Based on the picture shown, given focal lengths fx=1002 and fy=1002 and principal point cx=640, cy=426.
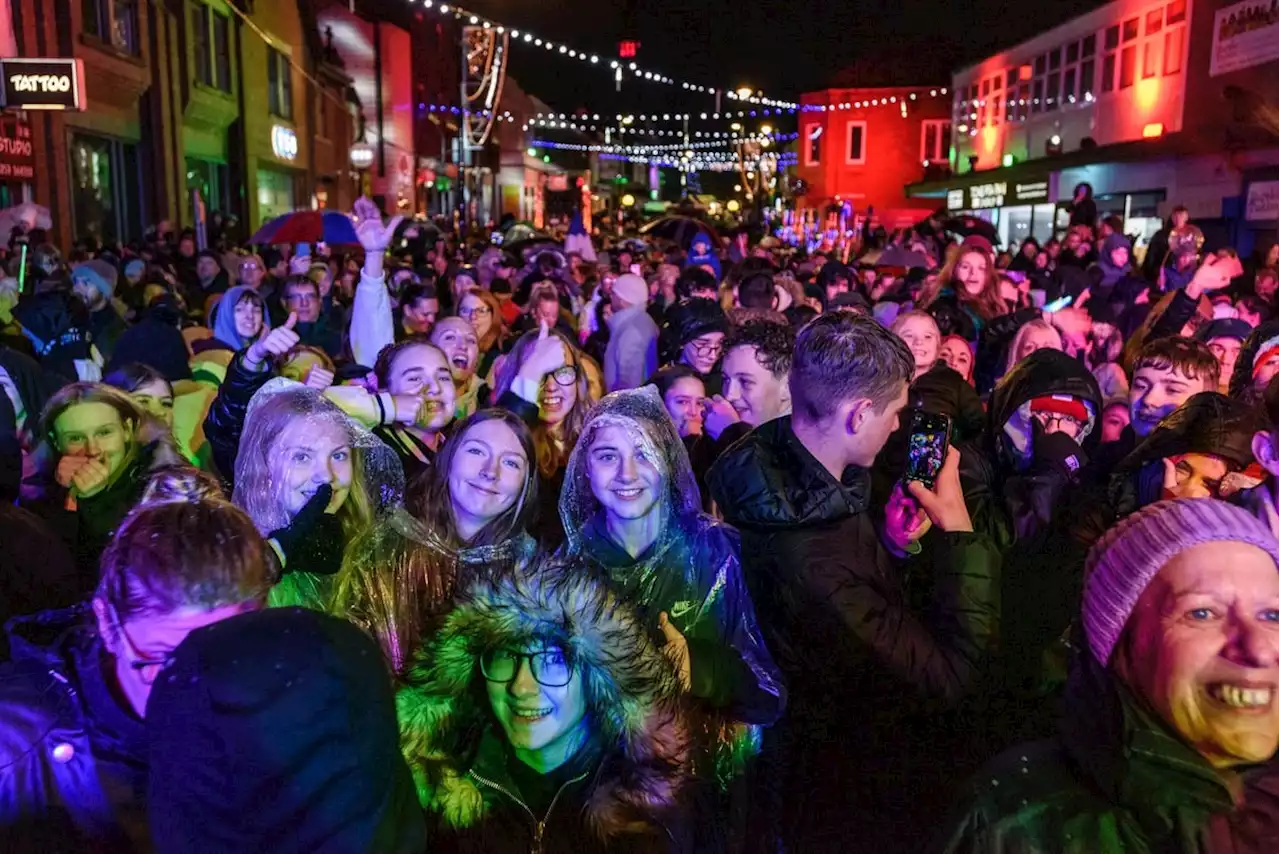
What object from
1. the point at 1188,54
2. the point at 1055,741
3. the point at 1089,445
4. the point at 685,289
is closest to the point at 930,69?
the point at 1188,54

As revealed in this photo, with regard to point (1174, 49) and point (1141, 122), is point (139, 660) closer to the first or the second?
point (1174, 49)

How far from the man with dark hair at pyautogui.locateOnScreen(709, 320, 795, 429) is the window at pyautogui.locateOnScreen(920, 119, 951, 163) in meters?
39.8

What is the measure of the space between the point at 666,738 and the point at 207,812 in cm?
120

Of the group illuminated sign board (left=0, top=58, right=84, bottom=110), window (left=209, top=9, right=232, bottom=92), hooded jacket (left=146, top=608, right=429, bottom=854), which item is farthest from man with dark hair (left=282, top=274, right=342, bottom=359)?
window (left=209, top=9, right=232, bottom=92)

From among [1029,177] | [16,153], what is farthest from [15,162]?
[1029,177]

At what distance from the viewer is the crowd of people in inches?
56.9

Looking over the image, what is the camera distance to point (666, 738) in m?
2.28

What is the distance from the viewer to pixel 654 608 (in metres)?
2.78

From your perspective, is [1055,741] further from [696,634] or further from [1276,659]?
[696,634]

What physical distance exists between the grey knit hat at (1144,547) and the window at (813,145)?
44.3 m

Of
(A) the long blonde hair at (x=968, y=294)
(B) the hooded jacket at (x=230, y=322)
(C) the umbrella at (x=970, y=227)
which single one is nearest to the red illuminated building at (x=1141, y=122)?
(C) the umbrella at (x=970, y=227)

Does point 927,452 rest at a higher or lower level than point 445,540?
higher

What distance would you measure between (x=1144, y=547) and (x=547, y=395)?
337cm

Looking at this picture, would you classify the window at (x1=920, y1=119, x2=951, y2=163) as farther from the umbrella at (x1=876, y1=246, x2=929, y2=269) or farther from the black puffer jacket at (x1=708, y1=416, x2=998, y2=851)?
the black puffer jacket at (x1=708, y1=416, x2=998, y2=851)
